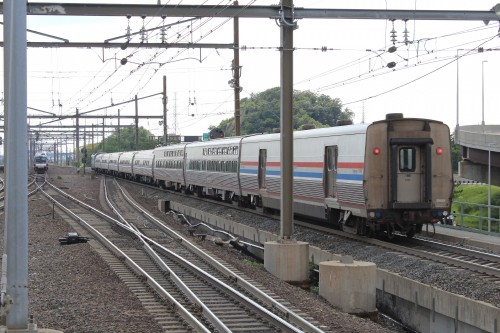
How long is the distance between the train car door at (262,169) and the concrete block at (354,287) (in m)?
12.5

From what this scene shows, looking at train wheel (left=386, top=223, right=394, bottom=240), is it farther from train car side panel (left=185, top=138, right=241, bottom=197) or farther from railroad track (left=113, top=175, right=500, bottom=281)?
train car side panel (left=185, top=138, right=241, bottom=197)

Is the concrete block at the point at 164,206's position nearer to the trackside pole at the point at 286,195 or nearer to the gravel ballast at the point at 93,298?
the gravel ballast at the point at 93,298

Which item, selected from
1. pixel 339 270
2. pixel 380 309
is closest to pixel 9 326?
pixel 339 270

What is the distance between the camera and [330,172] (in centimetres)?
1959

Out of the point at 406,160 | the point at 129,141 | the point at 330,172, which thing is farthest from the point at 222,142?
the point at 129,141

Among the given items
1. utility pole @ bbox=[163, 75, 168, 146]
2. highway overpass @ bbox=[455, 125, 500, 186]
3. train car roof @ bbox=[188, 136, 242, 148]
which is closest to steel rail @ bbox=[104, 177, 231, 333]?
train car roof @ bbox=[188, 136, 242, 148]

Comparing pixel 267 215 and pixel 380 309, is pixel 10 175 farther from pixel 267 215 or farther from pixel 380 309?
pixel 267 215

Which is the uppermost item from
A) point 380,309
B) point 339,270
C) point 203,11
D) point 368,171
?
point 203,11

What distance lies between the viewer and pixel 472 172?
127 feet

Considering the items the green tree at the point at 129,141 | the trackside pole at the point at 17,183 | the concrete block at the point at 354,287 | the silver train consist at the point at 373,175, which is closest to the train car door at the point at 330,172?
the silver train consist at the point at 373,175

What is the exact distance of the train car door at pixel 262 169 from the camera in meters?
25.5

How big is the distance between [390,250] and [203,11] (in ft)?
22.8

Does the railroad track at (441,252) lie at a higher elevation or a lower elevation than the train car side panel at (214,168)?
lower

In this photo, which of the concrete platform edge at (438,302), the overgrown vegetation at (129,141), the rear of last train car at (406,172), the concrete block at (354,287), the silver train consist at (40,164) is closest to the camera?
the concrete platform edge at (438,302)
